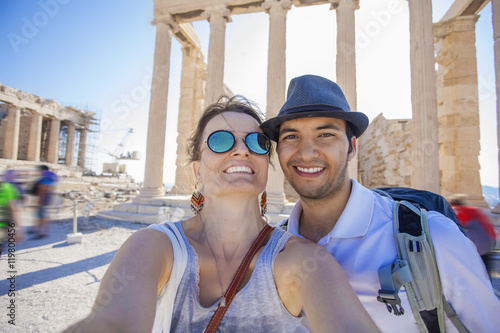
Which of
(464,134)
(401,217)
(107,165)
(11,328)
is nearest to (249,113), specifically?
(401,217)

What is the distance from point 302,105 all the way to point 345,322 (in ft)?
4.20

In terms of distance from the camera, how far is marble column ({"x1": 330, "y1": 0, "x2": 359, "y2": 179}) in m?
10.2

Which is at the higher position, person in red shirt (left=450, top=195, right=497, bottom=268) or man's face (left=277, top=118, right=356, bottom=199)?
man's face (left=277, top=118, right=356, bottom=199)

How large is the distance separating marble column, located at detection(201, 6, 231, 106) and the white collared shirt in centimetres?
1078

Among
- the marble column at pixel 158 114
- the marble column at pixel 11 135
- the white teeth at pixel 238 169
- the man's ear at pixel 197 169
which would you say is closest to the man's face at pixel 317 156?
the white teeth at pixel 238 169

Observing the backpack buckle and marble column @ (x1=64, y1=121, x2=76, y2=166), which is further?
marble column @ (x1=64, y1=121, x2=76, y2=166)

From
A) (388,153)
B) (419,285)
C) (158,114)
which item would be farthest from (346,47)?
(419,285)

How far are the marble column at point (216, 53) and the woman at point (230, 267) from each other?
10.3 meters

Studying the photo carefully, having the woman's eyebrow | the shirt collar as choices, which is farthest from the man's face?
the shirt collar

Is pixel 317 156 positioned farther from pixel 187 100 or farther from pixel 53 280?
pixel 187 100

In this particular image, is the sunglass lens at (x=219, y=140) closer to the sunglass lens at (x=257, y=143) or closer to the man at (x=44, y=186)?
the sunglass lens at (x=257, y=143)

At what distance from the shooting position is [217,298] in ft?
4.53

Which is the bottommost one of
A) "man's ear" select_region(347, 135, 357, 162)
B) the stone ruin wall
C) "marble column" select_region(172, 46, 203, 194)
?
"man's ear" select_region(347, 135, 357, 162)

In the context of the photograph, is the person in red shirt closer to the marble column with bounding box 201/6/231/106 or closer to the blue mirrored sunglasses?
the blue mirrored sunglasses
